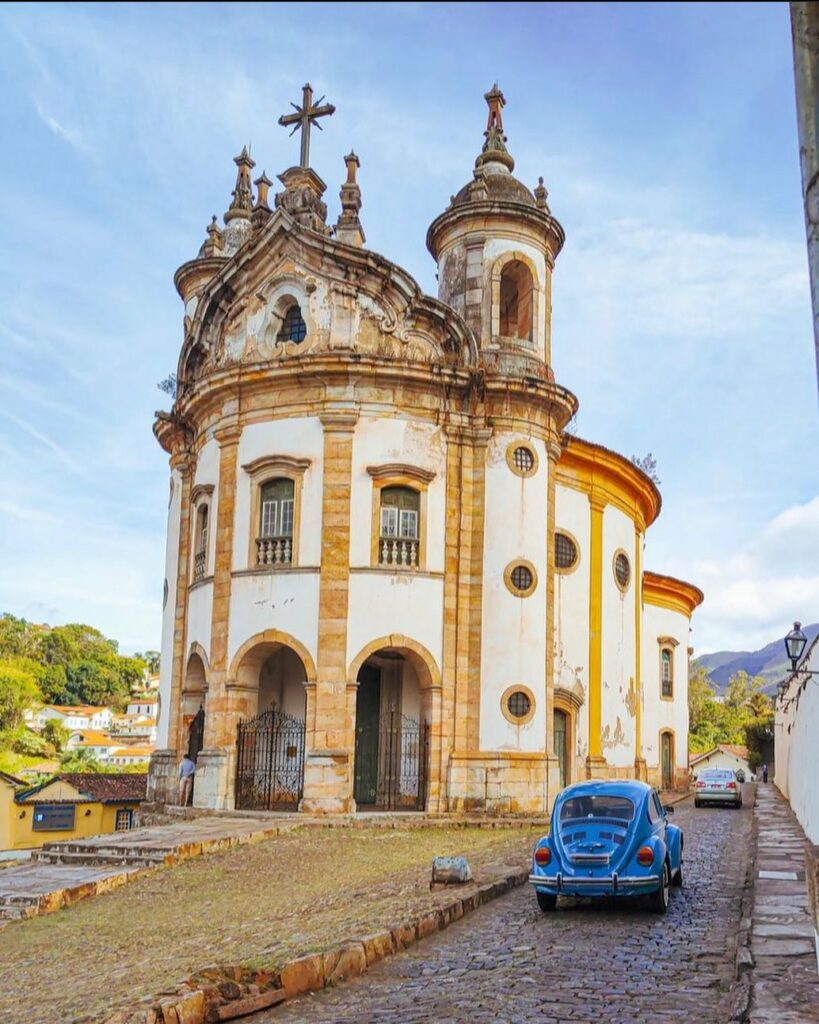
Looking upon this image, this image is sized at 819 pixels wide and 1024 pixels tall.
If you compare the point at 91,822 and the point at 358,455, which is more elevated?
the point at 358,455

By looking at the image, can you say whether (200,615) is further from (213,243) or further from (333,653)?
(213,243)

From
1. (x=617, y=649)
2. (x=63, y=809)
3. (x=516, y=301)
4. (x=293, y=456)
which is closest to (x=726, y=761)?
(x=617, y=649)

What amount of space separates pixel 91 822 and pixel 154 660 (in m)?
101

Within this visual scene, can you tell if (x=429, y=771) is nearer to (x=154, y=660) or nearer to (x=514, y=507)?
(x=514, y=507)

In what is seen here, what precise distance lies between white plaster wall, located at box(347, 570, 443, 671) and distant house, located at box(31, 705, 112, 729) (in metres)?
83.6

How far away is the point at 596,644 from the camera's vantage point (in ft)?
89.2

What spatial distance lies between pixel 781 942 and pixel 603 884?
8.11 feet

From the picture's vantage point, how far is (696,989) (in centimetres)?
837

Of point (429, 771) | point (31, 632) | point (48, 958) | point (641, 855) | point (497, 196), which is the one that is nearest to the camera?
point (48, 958)

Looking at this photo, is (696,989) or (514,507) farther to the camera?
(514,507)

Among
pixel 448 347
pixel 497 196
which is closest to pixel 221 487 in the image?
pixel 448 347

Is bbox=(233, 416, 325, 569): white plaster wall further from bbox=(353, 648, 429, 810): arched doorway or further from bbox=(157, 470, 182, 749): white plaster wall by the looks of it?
bbox=(157, 470, 182, 749): white plaster wall

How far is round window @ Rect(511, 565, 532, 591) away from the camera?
23500 millimetres

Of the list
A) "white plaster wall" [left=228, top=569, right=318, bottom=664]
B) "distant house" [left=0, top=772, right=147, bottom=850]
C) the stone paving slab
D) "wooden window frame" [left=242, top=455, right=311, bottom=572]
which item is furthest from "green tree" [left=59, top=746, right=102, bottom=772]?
the stone paving slab
